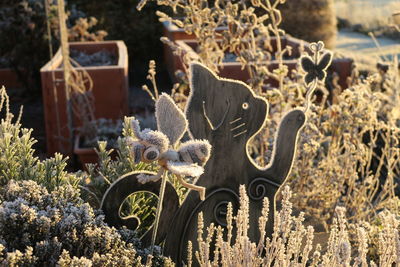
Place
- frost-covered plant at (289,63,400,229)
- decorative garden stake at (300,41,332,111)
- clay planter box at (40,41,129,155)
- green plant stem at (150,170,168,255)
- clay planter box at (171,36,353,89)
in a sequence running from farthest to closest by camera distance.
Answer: clay planter box at (40,41,129,155), clay planter box at (171,36,353,89), frost-covered plant at (289,63,400,229), decorative garden stake at (300,41,332,111), green plant stem at (150,170,168,255)

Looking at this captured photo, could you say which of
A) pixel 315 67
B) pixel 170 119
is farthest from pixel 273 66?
pixel 170 119

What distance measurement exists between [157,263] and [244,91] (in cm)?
83

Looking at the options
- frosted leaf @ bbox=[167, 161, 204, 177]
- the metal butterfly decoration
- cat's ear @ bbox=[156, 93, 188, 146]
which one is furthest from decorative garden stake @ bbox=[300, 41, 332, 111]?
frosted leaf @ bbox=[167, 161, 204, 177]

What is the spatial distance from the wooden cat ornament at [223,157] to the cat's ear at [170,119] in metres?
0.24

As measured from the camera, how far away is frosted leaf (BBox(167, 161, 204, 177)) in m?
2.48

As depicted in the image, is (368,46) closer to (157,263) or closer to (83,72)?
(83,72)

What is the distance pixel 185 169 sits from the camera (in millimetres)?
2498

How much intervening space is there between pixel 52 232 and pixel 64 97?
12.6 ft

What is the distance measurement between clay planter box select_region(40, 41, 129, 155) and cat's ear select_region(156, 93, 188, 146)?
3.14 metres


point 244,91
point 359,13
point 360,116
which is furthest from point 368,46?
point 244,91

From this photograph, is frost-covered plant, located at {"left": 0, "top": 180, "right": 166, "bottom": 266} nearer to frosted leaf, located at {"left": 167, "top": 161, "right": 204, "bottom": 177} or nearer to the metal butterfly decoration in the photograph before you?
frosted leaf, located at {"left": 167, "top": 161, "right": 204, "bottom": 177}

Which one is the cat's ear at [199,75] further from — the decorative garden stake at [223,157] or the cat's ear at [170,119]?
the cat's ear at [170,119]

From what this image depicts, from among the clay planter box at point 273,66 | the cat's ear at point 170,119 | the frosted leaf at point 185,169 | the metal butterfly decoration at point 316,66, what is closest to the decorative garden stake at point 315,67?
the metal butterfly decoration at point 316,66

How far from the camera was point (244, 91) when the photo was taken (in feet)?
9.78
